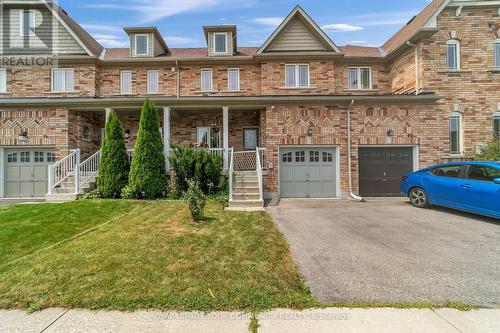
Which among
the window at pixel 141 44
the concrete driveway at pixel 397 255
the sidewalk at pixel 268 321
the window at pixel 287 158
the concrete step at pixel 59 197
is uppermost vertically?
the window at pixel 141 44

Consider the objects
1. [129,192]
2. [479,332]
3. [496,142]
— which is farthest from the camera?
[496,142]

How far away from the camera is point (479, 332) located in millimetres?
2672

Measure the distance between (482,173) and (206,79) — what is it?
12.7m

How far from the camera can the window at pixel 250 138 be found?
14219 mm

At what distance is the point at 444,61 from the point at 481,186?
26.9 ft

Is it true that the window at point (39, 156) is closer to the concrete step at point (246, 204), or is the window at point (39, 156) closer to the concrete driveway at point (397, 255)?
the concrete step at point (246, 204)

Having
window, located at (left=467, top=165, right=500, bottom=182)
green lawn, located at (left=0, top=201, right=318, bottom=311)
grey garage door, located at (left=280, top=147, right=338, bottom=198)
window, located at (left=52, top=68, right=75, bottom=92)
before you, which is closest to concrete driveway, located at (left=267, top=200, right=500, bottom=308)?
green lawn, located at (left=0, top=201, right=318, bottom=311)

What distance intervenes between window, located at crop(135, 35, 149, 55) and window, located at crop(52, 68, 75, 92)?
366 cm

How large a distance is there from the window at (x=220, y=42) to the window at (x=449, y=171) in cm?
1201

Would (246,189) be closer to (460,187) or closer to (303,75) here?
(460,187)

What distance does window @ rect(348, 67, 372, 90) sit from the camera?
14.9 metres

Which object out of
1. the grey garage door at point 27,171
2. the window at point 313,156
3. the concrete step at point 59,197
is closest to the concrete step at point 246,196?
the window at point 313,156

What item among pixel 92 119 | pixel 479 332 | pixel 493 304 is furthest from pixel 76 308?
pixel 92 119

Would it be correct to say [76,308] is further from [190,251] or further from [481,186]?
[481,186]
